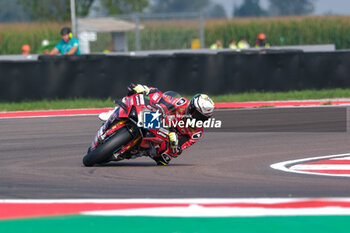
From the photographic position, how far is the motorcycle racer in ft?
29.0

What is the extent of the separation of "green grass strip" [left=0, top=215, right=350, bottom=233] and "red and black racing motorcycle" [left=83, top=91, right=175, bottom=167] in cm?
268

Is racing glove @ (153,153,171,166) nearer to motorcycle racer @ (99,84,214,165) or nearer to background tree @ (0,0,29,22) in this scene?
motorcycle racer @ (99,84,214,165)

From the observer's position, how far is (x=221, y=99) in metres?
18.8

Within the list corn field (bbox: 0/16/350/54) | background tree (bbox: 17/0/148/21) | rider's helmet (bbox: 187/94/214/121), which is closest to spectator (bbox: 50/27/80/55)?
rider's helmet (bbox: 187/94/214/121)

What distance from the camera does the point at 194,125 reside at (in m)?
9.03

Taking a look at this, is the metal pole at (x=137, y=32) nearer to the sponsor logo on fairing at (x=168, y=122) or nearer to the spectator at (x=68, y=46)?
the spectator at (x=68, y=46)

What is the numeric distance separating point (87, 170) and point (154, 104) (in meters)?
1.13

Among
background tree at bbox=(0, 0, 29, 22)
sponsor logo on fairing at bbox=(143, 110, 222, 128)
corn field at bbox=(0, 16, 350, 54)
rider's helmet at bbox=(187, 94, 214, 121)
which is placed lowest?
background tree at bbox=(0, 0, 29, 22)

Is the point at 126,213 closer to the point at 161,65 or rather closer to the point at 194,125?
the point at 194,125

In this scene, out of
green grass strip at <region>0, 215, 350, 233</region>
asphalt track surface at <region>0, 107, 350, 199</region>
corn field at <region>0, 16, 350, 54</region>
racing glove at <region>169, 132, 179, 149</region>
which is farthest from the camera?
corn field at <region>0, 16, 350, 54</region>

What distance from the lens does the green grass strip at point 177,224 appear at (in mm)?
5797

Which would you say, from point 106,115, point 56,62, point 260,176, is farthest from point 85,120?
point 260,176

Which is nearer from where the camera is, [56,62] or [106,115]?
[106,115]

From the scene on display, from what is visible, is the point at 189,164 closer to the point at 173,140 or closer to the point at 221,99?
the point at 173,140
